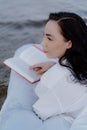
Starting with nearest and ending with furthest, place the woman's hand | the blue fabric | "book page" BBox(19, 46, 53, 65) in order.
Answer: the blue fabric, the woman's hand, "book page" BBox(19, 46, 53, 65)

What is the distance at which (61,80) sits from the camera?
2.48 metres

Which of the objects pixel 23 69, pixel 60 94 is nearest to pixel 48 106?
pixel 60 94

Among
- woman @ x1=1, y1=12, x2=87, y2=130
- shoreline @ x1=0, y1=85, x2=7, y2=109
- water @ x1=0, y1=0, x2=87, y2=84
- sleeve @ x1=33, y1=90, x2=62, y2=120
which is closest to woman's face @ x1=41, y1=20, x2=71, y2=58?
woman @ x1=1, y1=12, x2=87, y2=130

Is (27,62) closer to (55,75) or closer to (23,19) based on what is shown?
(55,75)

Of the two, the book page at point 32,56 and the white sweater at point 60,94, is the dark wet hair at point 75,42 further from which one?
the book page at point 32,56

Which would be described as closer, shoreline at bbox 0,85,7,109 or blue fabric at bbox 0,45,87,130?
blue fabric at bbox 0,45,87,130

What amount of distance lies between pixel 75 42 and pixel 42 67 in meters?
0.34

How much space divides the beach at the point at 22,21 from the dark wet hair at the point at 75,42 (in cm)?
154

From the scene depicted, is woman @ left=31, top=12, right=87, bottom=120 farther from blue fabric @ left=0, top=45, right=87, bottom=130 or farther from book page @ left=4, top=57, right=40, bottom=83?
book page @ left=4, top=57, right=40, bottom=83

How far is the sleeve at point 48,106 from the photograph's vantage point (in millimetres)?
2490

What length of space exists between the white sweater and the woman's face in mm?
103

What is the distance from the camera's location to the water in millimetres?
5176

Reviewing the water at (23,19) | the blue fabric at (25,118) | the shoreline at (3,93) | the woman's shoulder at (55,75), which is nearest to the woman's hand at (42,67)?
the blue fabric at (25,118)

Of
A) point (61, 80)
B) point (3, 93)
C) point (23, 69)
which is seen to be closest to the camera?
point (61, 80)
